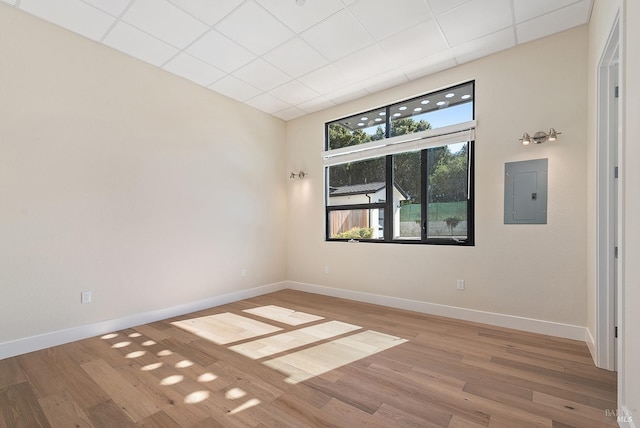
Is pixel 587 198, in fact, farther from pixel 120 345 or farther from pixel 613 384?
pixel 120 345

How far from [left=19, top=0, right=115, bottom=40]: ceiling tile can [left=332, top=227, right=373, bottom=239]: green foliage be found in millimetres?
3811

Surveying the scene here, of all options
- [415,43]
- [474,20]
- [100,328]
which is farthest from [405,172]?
[100,328]

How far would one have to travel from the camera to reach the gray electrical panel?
9.96 feet

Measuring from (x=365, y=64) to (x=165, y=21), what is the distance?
86.4 inches

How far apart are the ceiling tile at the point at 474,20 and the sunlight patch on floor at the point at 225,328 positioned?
365 cm

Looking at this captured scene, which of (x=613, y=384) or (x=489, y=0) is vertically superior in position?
(x=489, y=0)

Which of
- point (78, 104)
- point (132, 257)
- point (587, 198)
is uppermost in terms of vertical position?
point (78, 104)

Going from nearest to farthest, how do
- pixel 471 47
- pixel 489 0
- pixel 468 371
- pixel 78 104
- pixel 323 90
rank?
pixel 468 371, pixel 489 0, pixel 78 104, pixel 471 47, pixel 323 90

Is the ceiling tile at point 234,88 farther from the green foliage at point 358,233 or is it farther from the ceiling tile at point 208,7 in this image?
the green foliage at point 358,233

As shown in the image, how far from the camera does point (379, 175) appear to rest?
4402 mm

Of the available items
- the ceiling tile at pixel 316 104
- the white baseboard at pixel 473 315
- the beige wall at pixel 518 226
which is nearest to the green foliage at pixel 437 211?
the beige wall at pixel 518 226

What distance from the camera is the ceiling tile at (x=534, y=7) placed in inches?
101

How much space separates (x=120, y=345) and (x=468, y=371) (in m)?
3.17

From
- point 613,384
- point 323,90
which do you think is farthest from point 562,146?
point 323,90
